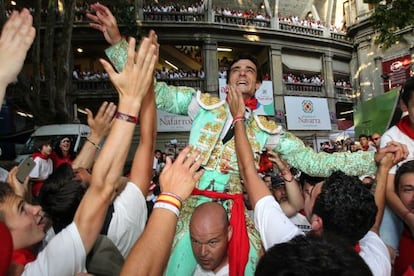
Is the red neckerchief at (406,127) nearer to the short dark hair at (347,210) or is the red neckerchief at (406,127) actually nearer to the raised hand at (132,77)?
the short dark hair at (347,210)

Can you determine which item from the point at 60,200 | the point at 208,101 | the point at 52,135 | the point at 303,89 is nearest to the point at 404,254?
the point at 208,101

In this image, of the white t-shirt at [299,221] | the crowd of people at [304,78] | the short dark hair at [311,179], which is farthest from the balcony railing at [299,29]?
the white t-shirt at [299,221]

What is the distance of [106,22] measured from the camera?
99.5 inches

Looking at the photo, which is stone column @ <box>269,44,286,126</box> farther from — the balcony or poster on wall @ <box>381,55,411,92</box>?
poster on wall @ <box>381,55,411,92</box>

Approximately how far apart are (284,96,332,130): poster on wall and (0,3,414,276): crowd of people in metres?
19.4

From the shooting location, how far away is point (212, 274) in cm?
247

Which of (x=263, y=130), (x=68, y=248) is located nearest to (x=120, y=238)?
(x=68, y=248)

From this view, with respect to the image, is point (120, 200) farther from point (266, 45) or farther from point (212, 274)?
point (266, 45)

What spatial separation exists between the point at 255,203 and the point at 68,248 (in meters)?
0.98

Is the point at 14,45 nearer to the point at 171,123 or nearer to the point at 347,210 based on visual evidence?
the point at 347,210

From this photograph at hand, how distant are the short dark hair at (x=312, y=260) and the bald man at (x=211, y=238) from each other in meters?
1.14

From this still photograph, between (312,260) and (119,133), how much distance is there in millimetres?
1013

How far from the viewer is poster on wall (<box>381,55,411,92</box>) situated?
863 inches

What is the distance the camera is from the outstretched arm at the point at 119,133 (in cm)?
180
